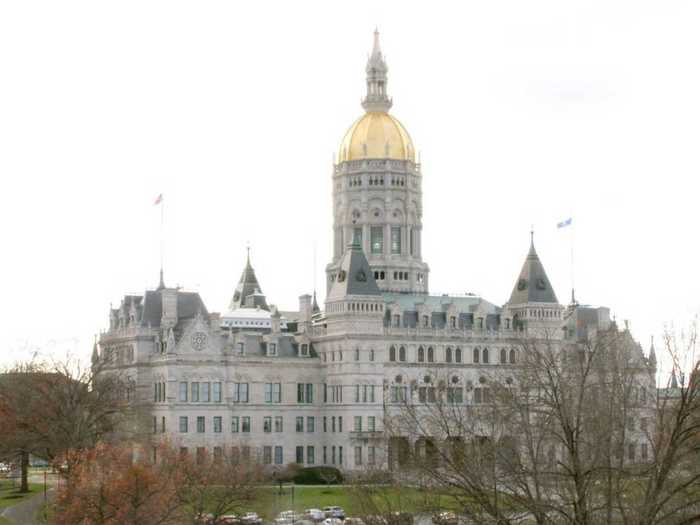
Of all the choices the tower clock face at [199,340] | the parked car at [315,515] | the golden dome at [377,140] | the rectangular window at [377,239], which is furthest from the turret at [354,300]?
the parked car at [315,515]

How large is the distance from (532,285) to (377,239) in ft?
54.1

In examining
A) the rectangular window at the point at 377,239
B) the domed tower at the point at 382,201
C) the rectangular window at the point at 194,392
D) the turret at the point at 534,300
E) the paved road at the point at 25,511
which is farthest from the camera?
the rectangular window at the point at 377,239

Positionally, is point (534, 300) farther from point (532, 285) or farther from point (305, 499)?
point (305, 499)

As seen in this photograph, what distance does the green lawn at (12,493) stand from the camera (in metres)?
99.8

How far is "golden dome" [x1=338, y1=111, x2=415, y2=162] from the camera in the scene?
14925cm

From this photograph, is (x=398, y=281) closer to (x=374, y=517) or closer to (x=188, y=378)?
(x=188, y=378)

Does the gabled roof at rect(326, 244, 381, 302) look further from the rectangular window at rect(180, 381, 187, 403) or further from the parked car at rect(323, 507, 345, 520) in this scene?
the parked car at rect(323, 507, 345, 520)

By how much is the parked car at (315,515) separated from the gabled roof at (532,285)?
5195 centimetres

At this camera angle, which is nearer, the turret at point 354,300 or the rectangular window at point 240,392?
the rectangular window at point 240,392

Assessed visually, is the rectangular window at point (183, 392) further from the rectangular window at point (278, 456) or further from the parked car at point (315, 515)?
the parked car at point (315, 515)

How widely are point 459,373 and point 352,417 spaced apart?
472 inches

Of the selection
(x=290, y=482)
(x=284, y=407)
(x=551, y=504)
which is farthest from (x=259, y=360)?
(x=551, y=504)

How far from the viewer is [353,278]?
13288cm

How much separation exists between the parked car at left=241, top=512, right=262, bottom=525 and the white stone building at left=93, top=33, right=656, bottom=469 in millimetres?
29483
